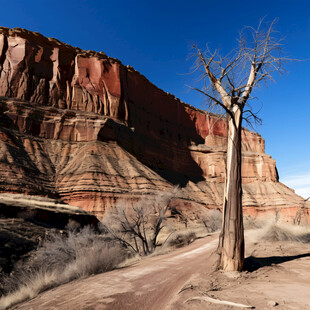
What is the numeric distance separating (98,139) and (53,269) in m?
30.0

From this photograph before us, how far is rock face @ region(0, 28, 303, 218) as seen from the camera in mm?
30097

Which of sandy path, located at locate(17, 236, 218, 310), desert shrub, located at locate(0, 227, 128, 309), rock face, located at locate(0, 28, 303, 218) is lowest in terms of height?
desert shrub, located at locate(0, 227, 128, 309)

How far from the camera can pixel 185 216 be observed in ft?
101

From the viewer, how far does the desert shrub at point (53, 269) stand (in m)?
6.49

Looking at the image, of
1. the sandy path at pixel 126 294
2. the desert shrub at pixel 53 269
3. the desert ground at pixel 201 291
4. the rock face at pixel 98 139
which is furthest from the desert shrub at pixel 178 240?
the rock face at pixel 98 139

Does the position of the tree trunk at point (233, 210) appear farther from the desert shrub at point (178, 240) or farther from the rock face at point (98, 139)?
the rock face at point (98, 139)

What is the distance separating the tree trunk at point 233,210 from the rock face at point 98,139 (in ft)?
71.9

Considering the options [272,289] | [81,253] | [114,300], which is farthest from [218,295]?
[81,253]

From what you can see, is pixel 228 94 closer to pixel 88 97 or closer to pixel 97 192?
pixel 97 192

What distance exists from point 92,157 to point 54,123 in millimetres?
9550

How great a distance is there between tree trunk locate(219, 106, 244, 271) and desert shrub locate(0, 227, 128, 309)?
4.19 meters

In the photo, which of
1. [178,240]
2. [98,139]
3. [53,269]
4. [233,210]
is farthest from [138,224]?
[98,139]

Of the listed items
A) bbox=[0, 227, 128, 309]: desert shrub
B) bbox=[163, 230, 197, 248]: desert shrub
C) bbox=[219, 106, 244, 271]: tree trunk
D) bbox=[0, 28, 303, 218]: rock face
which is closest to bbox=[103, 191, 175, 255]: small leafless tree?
bbox=[163, 230, 197, 248]: desert shrub

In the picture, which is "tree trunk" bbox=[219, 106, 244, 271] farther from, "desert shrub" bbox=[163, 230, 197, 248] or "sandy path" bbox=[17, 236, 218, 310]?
"desert shrub" bbox=[163, 230, 197, 248]
